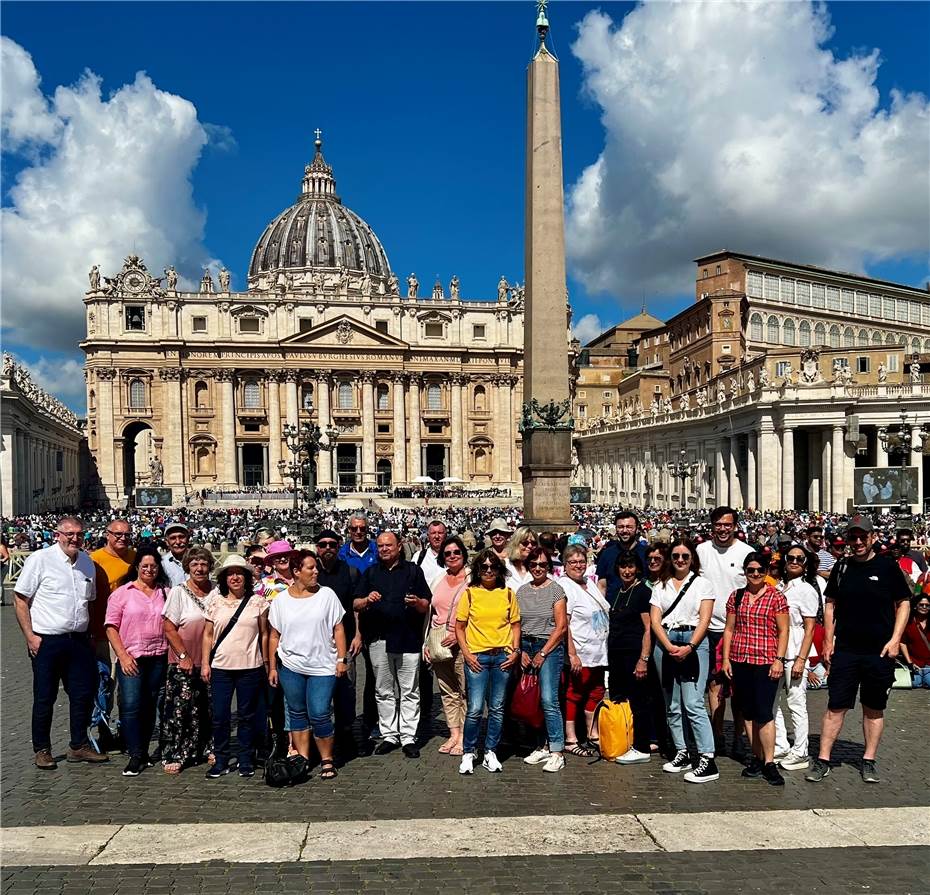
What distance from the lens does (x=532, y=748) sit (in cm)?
689

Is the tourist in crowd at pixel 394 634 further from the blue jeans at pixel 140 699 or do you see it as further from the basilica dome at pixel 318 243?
the basilica dome at pixel 318 243

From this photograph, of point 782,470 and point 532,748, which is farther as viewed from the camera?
point 782,470

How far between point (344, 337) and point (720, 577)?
67845 millimetres

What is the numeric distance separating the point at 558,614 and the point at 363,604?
155 cm

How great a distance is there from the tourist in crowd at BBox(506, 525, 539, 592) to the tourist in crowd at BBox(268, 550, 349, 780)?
1535 mm

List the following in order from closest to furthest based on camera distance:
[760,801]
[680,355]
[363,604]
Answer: [760,801] < [363,604] < [680,355]

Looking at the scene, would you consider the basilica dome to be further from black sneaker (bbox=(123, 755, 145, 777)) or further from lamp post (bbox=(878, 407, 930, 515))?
black sneaker (bbox=(123, 755, 145, 777))

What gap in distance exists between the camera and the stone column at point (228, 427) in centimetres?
7056

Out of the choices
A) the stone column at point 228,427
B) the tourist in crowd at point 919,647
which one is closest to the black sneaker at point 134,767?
the tourist in crowd at point 919,647

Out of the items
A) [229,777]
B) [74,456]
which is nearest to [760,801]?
[229,777]

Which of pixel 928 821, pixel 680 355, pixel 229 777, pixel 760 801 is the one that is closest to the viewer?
pixel 928 821

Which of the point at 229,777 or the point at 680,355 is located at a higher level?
the point at 680,355

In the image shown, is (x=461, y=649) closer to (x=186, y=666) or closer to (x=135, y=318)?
(x=186, y=666)

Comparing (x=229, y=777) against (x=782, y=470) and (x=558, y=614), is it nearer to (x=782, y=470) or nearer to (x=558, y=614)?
(x=558, y=614)
